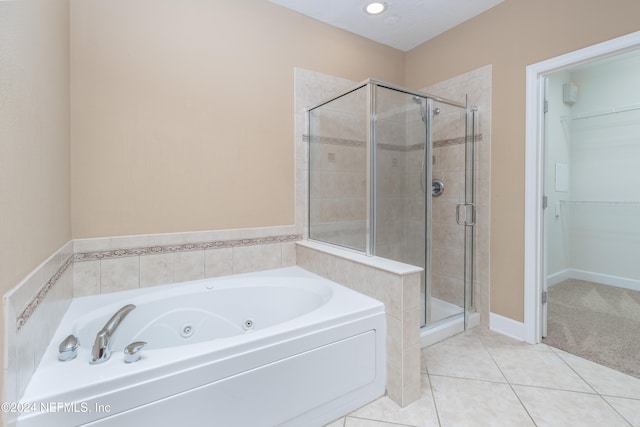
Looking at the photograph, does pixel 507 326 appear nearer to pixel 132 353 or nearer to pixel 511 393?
pixel 511 393

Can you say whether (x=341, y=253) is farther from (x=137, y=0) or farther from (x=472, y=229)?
(x=137, y=0)

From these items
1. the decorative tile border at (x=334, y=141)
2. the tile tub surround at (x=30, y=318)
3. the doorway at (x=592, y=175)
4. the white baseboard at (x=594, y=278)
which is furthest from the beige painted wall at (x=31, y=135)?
the white baseboard at (x=594, y=278)

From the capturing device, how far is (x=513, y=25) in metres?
2.25

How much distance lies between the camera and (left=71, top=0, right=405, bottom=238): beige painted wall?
70.4 inches

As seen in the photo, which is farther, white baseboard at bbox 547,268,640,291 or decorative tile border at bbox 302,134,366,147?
white baseboard at bbox 547,268,640,291

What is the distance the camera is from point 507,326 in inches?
91.9

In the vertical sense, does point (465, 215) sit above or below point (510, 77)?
below

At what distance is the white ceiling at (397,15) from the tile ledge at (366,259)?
1.86 metres

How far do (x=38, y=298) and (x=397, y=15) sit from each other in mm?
2904

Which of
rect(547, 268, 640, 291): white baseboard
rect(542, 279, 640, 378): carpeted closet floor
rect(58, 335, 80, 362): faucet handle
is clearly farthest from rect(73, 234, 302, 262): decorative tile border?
rect(547, 268, 640, 291): white baseboard

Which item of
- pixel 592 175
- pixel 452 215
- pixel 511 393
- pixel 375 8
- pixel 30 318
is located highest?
pixel 375 8

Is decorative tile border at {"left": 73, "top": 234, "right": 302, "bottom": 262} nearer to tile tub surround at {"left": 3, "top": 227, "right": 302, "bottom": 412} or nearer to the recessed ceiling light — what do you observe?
tile tub surround at {"left": 3, "top": 227, "right": 302, "bottom": 412}

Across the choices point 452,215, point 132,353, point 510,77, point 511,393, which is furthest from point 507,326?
point 132,353

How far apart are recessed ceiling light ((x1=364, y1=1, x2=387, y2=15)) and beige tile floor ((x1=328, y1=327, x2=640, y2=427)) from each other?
2.58 metres
